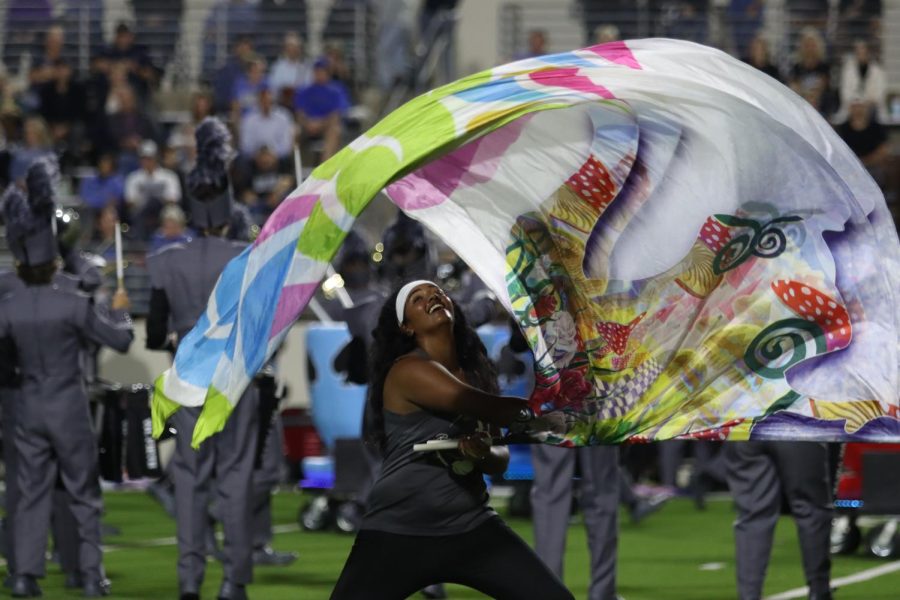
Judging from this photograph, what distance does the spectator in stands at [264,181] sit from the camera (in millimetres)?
18219

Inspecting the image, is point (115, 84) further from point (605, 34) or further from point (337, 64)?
point (605, 34)

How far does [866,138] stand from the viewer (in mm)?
16828

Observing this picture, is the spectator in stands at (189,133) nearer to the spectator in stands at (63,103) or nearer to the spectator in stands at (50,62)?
the spectator in stands at (63,103)

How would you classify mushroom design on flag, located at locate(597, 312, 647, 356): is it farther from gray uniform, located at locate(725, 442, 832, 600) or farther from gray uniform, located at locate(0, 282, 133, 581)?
gray uniform, located at locate(0, 282, 133, 581)

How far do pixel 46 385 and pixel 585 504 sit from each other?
2.86 meters

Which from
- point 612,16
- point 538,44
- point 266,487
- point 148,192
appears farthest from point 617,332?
point 612,16

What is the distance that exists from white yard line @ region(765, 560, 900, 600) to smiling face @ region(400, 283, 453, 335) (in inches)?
158

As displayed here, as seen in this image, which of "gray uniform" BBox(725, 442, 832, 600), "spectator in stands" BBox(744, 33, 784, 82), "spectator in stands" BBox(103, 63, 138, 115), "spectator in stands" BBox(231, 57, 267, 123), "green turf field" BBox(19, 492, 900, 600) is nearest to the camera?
"gray uniform" BBox(725, 442, 832, 600)

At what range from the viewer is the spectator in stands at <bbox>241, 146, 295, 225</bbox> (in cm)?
1822

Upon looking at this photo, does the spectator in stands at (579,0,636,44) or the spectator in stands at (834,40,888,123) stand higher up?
the spectator in stands at (579,0,636,44)

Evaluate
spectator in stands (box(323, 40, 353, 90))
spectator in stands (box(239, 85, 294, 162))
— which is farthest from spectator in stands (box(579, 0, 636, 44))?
spectator in stands (box(239, 85, 294, 162))

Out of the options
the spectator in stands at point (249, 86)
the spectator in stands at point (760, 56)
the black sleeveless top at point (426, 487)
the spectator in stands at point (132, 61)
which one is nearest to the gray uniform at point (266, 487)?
the black sleeveless top at point (426, 487)

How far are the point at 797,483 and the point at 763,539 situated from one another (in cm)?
31

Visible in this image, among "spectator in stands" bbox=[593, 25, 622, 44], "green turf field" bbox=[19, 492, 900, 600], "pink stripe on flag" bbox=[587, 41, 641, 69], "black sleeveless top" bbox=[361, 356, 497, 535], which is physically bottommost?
"green turf field" bbox=[19, 492, 900, 600]
